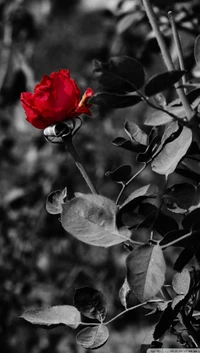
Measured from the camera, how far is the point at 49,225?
2.34 meters

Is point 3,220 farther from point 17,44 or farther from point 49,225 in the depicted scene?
point 17,44

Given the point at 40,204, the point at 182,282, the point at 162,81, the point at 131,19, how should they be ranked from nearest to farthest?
the point at 162,81
the point at 182,282
the point at 131,19
the point at 40,204

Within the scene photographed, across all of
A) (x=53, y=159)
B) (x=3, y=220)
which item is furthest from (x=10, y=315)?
(x=53, y=159)

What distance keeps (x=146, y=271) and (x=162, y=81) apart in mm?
194

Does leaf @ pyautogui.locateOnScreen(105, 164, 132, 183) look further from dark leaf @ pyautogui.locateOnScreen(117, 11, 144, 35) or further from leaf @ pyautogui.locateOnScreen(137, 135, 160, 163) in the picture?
dark leaf @ pyautogui.locateOnScreen(117, 11, 144, 35)

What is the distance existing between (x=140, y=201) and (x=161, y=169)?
0.05 metres

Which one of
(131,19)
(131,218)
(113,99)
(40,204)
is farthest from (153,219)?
(40,204)

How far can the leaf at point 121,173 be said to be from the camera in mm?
713

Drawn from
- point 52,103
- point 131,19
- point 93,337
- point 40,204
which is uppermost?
point 52,103

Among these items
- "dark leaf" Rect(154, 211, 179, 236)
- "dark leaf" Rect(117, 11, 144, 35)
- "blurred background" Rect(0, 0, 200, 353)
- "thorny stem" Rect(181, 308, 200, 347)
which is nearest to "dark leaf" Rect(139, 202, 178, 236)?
"dark leaf" Rect(154, 211, 179, 236)

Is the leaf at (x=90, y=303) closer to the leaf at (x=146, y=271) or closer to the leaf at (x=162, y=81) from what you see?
the leaf at (x=146, y=271)

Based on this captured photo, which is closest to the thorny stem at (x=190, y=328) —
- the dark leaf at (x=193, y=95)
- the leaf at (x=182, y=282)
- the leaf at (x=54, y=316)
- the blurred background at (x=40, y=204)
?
the leaf at (x=182, y=282)

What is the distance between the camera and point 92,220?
621mm

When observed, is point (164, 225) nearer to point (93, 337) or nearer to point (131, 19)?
point (93, 337)
